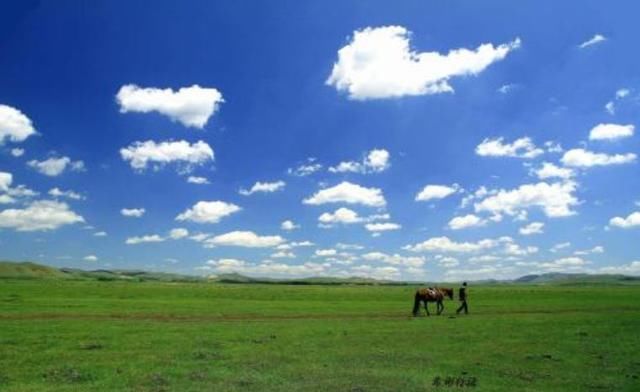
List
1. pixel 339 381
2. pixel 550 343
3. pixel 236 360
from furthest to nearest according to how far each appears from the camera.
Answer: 1. pixel 550 343
2. pixel 236 360
3. pixel 339 381

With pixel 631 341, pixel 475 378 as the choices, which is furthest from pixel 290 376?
pixel 631 341

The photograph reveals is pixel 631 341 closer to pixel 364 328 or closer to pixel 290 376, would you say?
pixel 364 328

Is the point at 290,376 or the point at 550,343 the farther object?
the point at 550,343

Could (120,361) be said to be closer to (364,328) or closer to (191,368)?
(191,368)

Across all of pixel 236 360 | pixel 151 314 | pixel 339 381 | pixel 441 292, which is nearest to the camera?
pixel 339 381

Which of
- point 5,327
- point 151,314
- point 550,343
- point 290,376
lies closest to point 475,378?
point 290,376

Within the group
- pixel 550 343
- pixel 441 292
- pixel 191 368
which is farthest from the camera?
pixel 441 292

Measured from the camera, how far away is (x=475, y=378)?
19.8 meters

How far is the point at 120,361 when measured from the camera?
22688 millimetres

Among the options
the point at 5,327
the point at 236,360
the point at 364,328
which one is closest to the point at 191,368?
the point at 236,360

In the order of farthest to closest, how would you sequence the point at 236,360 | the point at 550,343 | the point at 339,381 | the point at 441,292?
the point at 441,292 < the point at 550,343 < the point at 236,360 < the point at 339,381

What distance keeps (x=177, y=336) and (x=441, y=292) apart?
28.9 meters

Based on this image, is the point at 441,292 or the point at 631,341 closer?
the point at 631,341

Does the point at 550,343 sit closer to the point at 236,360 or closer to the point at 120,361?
the point at 236,360
